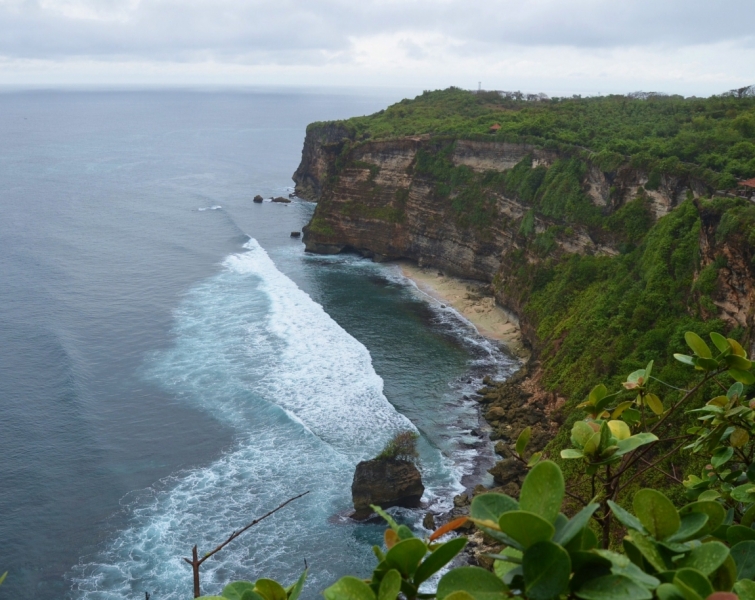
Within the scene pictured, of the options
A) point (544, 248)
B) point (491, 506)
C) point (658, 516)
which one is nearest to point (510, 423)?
point (544, 248)

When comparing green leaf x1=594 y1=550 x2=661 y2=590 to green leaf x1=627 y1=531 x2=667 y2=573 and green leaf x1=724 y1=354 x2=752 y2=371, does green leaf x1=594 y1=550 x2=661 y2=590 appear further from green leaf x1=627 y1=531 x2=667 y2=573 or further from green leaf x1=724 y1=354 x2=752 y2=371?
green leaf x1=724 y1=354 x2=752 y2=371

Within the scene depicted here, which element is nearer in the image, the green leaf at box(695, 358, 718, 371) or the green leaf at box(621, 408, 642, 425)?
the green leaf at box(695, 358, 718, 371)

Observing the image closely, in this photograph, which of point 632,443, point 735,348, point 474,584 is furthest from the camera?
point 735,348

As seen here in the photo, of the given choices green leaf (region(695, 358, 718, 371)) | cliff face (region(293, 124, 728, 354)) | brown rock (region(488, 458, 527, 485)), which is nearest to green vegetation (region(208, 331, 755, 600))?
green leaf (region(695, 358, 718, 371))

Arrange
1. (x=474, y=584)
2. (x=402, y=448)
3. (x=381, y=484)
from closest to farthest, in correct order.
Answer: (x=474, y=584) < (x=381, y=484) < (x=402, y=448)

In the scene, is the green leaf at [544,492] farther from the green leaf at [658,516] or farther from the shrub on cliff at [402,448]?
the shrub on cliff at [402,448]

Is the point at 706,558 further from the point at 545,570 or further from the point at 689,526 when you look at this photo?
the point at 545,570

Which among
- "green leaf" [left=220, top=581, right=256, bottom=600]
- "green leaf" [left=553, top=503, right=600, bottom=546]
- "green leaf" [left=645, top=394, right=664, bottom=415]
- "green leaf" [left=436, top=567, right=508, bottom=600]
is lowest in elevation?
"green leaf" [left=220, top=581, right=256, bottom=600]
